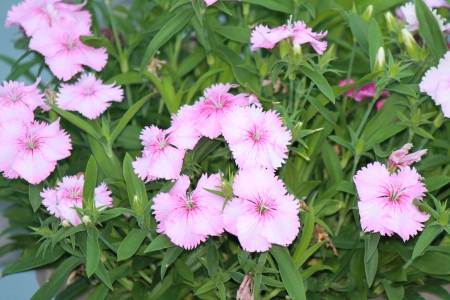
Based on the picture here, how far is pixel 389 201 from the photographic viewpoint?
76 centimetres

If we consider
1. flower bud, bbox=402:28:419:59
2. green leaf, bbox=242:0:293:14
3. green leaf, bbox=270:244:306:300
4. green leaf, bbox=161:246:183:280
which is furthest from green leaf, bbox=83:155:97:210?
flower bud, bbox=402:28:419:59

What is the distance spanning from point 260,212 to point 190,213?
8 centimetres

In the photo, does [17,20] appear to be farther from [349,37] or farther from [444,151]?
[444,151]

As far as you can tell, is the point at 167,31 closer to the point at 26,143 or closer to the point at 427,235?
the point at 26,143

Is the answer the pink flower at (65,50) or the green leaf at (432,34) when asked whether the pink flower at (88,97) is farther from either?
the green leaf at (432,34)

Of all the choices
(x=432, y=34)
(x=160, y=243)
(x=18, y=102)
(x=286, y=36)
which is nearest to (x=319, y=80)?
(x=286, y=36)

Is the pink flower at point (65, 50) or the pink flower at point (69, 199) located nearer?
the pink flower at point (69, 199)

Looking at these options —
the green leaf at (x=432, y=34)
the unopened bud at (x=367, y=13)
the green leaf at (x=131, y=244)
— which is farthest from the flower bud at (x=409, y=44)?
the green leaf at (x=131, y=244)

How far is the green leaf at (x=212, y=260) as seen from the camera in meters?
0.83

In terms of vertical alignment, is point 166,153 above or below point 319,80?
below

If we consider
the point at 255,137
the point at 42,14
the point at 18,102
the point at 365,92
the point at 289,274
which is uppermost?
the point at 42,14

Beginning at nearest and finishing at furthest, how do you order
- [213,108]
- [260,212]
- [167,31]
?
[260,212] < [213,108] < [167,31]

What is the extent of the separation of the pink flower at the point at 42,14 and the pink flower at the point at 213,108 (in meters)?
0.32

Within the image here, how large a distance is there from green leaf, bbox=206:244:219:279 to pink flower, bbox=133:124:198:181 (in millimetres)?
128
